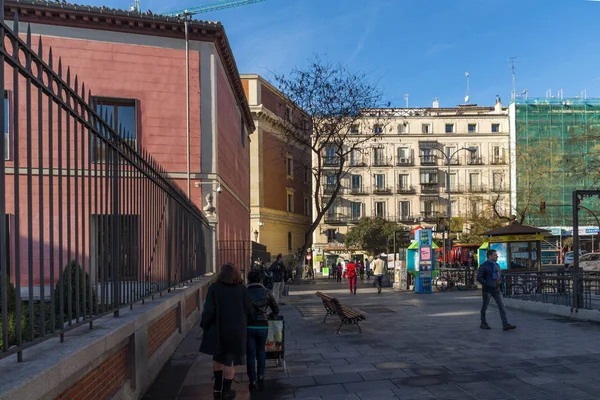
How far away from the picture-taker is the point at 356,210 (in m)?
59.9

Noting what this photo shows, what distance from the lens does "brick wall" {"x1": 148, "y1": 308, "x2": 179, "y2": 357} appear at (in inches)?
259

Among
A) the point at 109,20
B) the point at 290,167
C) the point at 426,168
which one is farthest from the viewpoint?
the point at 426,168

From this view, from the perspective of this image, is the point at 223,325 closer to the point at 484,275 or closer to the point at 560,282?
the point at 484,275

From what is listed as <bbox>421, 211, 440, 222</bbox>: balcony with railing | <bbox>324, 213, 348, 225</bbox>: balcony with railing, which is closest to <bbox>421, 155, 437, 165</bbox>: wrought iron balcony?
<bbox>421, 211, 440, 222</bbox>: balcony with railing

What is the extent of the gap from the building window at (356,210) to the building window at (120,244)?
54.2 meters

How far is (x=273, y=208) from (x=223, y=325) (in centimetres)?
4526

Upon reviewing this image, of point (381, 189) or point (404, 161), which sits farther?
point (404, 161)

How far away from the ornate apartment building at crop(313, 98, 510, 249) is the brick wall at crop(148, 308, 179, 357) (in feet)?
170

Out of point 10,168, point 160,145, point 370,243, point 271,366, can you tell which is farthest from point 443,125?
point 10,168

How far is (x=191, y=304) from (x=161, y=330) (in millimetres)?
3709

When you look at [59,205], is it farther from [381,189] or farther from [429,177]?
[429,177]

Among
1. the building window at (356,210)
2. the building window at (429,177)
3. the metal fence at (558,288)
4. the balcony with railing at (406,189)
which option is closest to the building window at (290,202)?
the building window at (356,210)

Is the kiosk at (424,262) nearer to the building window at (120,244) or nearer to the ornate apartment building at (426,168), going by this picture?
the building window at (120,244)

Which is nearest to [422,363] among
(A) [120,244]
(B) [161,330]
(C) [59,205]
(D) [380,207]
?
(B) [161,330]
